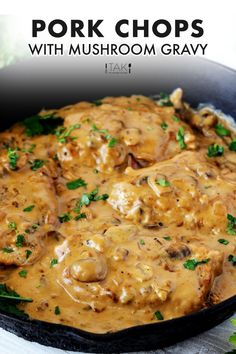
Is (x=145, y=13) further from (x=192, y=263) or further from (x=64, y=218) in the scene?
(x=192, y=263)

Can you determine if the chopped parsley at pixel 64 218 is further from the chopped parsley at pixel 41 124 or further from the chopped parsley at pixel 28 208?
the chopped parsley at pixel 41 124

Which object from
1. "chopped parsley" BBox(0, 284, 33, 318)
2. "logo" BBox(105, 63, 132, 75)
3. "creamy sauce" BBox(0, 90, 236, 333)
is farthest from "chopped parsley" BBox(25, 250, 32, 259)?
"logo" BBox(105, 63, 132, 75)

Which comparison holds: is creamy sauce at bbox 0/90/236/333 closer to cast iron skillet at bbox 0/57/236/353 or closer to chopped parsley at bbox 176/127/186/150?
chopped parsley at bbox 176/127/186/150

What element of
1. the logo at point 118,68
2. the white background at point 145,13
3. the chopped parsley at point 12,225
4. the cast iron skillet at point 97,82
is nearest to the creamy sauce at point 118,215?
the chopped parsley at point 12,225

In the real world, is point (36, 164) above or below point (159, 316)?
above

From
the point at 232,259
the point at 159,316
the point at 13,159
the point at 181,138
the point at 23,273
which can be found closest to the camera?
the point at 159,316

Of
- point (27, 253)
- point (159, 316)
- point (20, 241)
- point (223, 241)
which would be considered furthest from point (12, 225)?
point (223, 241)
